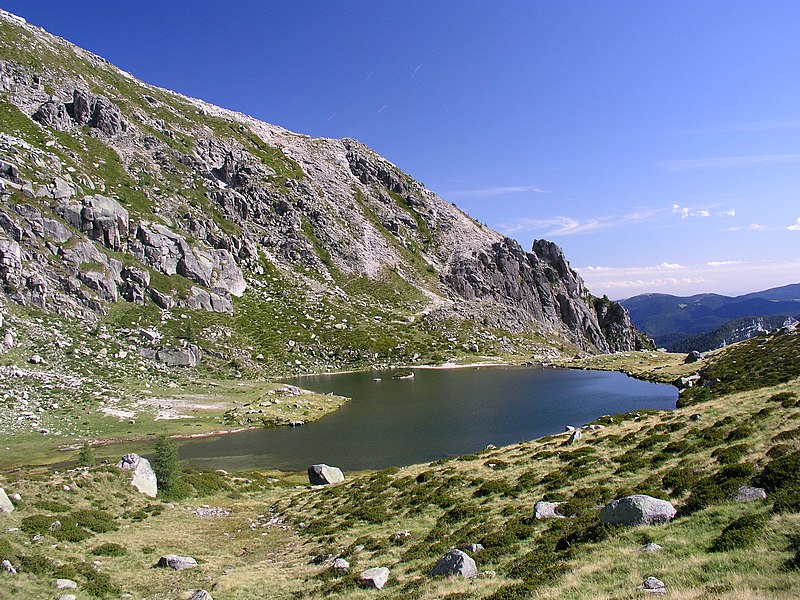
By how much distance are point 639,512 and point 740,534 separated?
444cm

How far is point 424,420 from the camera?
8725 cm

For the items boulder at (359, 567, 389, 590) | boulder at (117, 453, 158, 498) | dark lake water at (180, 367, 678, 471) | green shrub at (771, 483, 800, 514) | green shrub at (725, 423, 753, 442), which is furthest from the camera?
dark lake water at (180, 367, 678, 471)

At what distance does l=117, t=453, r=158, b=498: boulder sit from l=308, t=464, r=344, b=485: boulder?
17499 millimetres

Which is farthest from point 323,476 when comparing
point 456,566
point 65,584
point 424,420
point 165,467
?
point 456,566

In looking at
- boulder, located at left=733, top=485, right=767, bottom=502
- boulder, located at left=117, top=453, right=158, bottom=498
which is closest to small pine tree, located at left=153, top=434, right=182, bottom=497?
boulder, located at left=117, top=453, right=158, bottom=498

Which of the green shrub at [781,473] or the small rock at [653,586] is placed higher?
the green shrub at [781,473]

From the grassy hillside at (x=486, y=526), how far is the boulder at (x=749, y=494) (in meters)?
0.38

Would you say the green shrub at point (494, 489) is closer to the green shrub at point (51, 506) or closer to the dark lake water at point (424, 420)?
the green shrub at point (51, 506)

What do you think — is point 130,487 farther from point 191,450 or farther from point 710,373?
point 710,373

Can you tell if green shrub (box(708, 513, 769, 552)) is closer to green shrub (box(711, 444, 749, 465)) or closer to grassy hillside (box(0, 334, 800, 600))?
grassy hillside (box(0, 334, 800, 600))

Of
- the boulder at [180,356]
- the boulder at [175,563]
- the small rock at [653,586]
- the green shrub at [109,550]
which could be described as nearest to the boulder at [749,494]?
the small rock at [653,586]

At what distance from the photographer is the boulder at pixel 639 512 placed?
18391mm

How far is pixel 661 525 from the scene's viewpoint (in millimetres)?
17906

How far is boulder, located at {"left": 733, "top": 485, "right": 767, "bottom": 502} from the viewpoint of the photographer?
1747 cm
